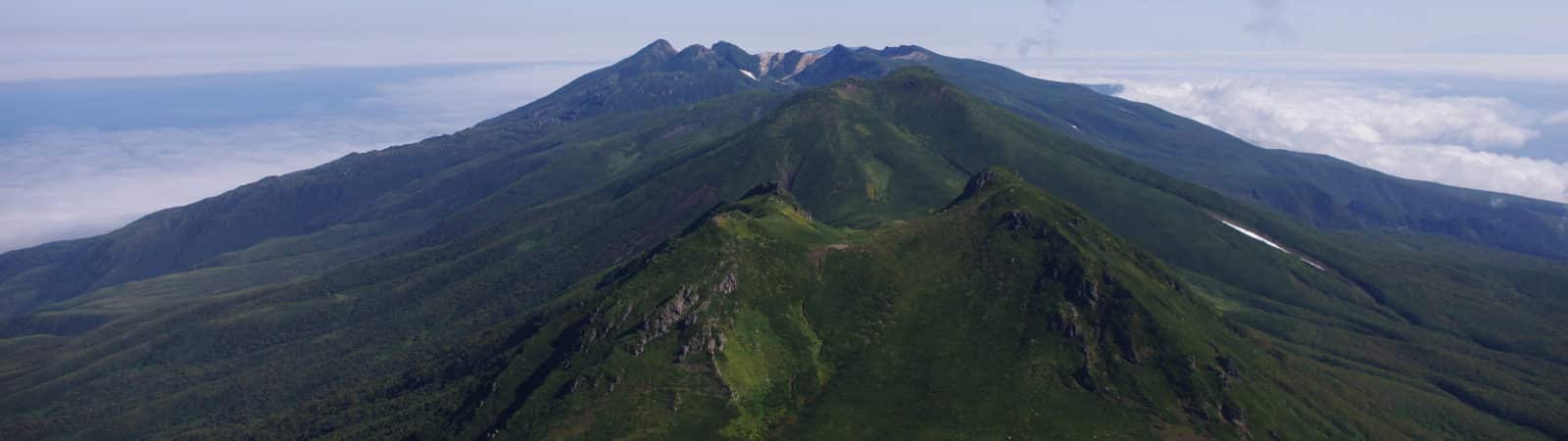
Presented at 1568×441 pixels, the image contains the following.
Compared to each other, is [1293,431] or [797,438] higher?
[797,438]

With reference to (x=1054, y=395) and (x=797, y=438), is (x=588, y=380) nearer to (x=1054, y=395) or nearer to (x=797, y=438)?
(x=797, y=438)

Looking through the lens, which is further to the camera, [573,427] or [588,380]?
[588,380]

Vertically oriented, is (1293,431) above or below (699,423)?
below

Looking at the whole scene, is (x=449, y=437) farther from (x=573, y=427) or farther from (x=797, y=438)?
(x=797, y=438)

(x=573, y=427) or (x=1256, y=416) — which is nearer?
(x=573, y=427)

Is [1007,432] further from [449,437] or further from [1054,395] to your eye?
[449,437]

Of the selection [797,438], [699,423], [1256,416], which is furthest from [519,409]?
[1256,416]

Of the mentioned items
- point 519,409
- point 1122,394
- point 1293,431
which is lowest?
point 1293,431

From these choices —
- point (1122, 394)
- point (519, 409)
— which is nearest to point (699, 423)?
point (519, 409)
